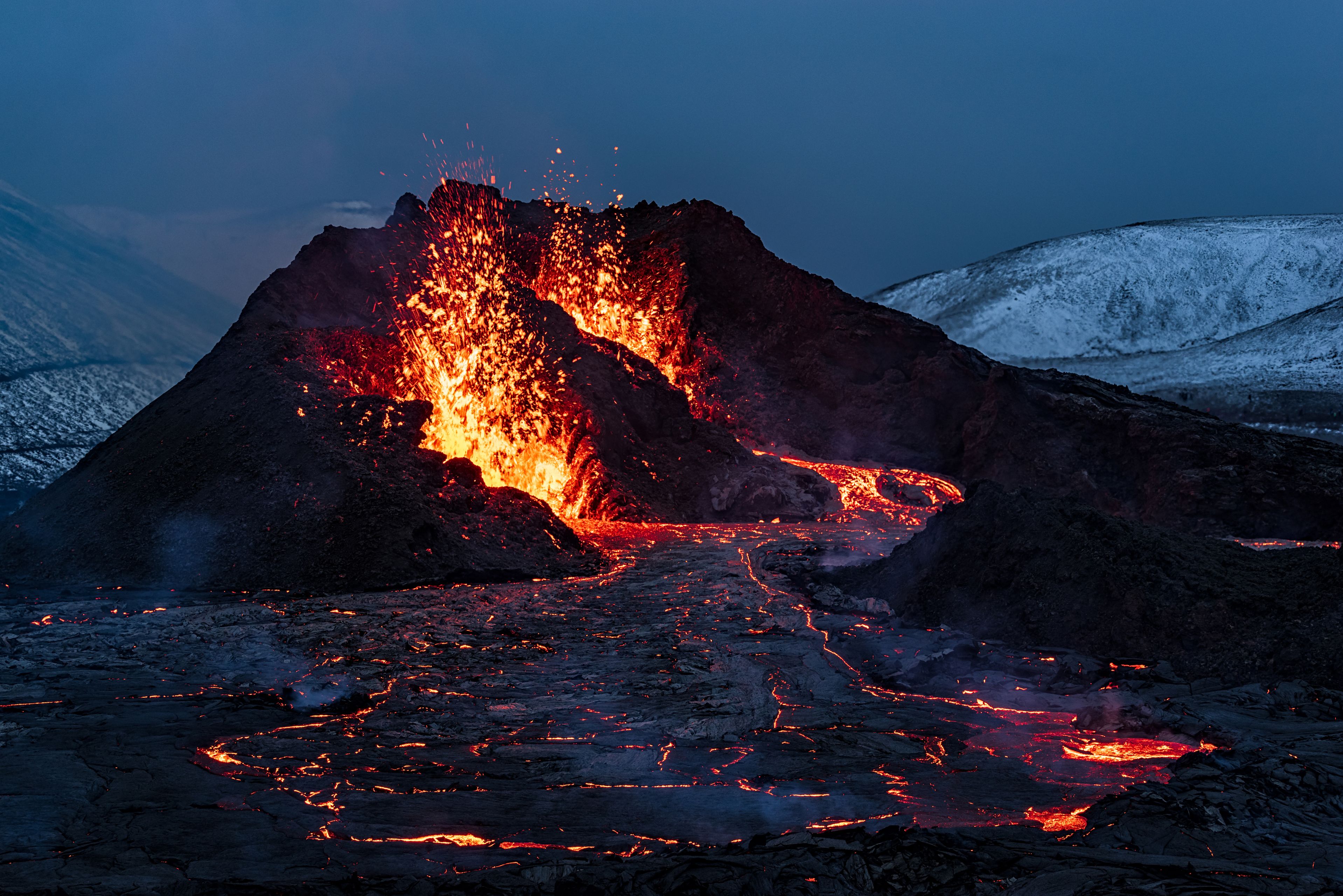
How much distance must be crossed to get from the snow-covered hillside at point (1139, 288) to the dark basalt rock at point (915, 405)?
A: 168ft

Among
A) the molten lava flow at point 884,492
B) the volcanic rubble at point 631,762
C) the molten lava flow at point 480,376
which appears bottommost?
the volcanic rubble at point 631,762

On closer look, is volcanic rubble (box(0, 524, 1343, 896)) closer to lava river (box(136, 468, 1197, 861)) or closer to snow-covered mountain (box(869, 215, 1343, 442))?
lava river (box(136, 468, 1197, 861))

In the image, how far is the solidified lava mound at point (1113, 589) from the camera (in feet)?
26.7

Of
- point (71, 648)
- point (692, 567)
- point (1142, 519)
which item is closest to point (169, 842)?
point (71, 648)

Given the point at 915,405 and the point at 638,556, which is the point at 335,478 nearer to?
the point at 638,556

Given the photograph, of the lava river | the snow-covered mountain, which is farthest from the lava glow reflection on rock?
the snow-covered mountain

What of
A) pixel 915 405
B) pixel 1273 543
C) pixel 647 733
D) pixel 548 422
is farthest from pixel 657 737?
pixel 915 405

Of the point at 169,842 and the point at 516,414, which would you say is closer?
the point at 169,842

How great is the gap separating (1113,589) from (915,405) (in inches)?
767

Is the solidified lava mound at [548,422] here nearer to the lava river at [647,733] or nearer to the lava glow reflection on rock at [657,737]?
the lava river at [647,733]

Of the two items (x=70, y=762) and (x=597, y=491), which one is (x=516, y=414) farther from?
(x=70, y=762)

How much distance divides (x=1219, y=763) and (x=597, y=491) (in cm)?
1536

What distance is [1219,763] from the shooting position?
5.55 meters

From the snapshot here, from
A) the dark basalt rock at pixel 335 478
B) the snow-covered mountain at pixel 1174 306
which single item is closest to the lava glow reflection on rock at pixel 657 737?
the dark basalt rock at pixel 335 478
